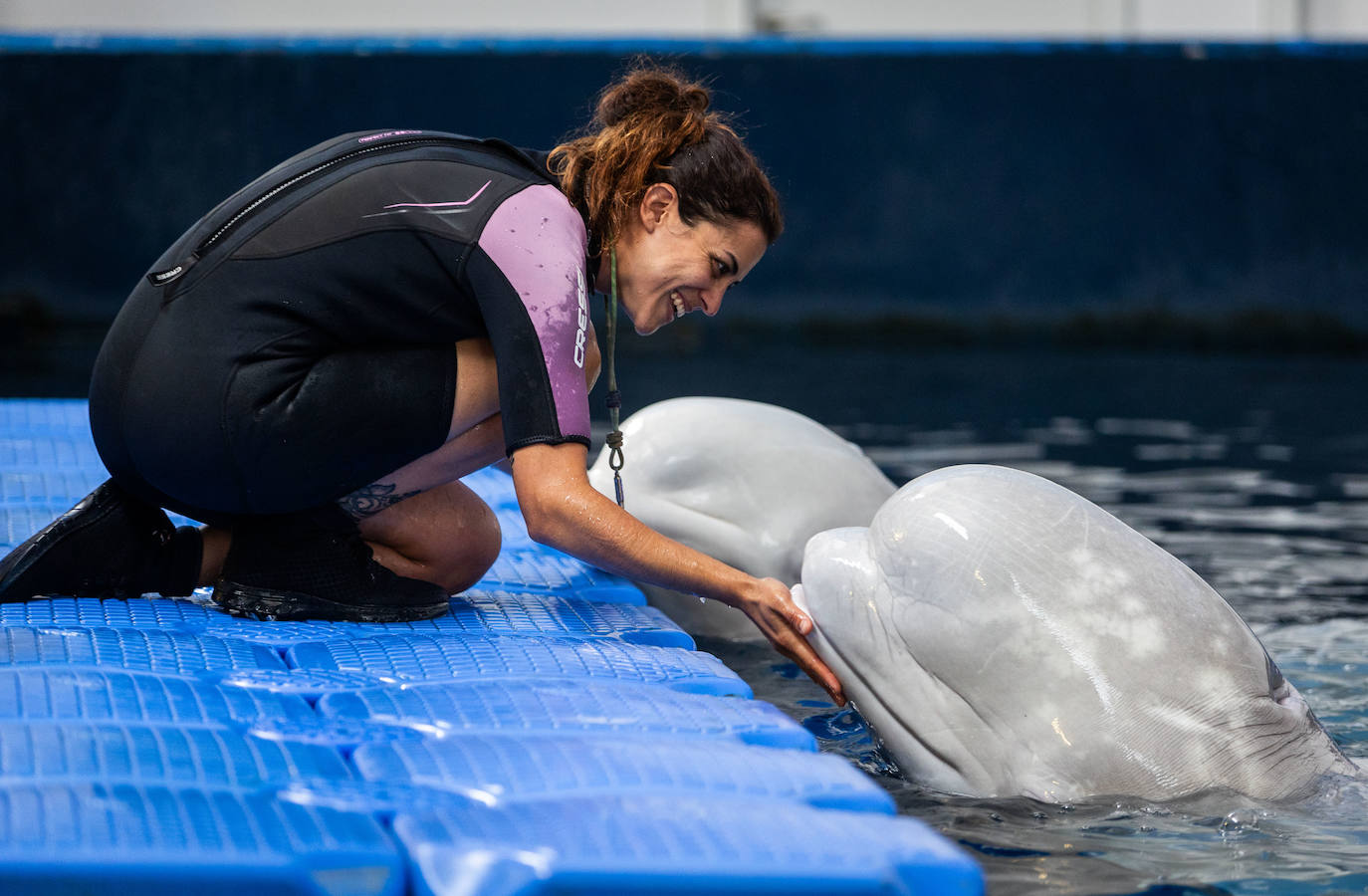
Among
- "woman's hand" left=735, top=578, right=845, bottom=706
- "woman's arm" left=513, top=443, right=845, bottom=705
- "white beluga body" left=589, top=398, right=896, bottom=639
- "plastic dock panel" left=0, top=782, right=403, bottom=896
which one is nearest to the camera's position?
"plastic dock panel" left=0, top=782, right=403, bottom=896

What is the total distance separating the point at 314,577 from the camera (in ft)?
8.73

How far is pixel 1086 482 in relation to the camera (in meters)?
5.75

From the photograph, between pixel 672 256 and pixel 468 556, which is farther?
pixel 468 556

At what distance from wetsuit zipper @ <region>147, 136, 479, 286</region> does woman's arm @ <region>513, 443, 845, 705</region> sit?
614 millimetres

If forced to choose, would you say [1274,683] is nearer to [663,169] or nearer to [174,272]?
[663,169]

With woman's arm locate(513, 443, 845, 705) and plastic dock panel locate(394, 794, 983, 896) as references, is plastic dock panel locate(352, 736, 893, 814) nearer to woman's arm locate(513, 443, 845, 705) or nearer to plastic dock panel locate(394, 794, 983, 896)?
plastic dock panel locate(394, 794, 983, 896)

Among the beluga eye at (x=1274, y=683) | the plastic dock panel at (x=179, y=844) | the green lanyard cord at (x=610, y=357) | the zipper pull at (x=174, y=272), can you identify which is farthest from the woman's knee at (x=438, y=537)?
the beluga eye at (x=1274, y=683)

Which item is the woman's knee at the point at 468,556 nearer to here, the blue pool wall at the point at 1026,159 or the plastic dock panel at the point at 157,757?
the plastic dock panel at the point at 157,757

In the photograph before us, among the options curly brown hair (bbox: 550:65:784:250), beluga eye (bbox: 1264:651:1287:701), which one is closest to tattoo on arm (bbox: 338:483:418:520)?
curly brown hair (bbox: 550:65:784:250)

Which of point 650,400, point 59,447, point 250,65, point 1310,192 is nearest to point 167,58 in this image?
point 250,65

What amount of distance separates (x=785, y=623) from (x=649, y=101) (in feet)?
3.12

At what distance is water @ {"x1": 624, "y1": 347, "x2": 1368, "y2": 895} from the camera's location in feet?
7.22

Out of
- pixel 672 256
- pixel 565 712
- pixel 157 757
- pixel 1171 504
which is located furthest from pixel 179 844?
pixel 1171 504

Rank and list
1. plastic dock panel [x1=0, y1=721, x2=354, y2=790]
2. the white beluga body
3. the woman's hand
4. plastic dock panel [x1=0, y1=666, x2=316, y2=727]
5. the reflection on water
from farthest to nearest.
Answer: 1. the white beluga body
2. the woman's hand
3. the reflection on water
4. plastic dock panel [x1=0, y1=666, x2=316, y2=727]
5. plastic dock panel [x1=0, y1=721, x2=354, y2=790]
